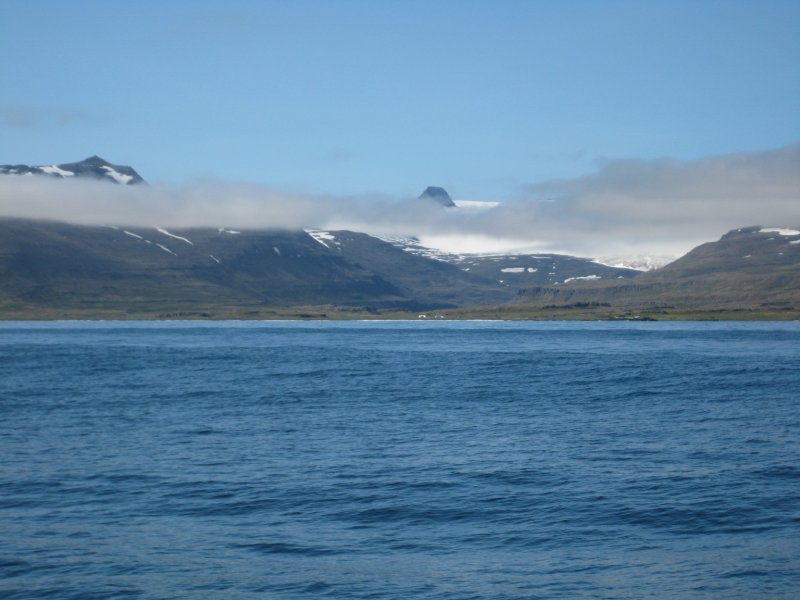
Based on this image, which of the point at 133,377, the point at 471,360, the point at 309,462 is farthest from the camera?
the point at 471,360

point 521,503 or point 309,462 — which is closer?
point 521,503

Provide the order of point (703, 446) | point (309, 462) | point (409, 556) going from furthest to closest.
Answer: point (703, 446) < point (309, 462) < point (409, 556)

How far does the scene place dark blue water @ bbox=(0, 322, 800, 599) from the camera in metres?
25.1

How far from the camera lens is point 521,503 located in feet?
108

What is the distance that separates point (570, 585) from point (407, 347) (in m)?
118

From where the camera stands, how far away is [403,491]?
3488cm

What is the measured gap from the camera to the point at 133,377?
86125 mm

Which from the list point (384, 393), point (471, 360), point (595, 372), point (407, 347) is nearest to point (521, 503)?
point (384, 393)

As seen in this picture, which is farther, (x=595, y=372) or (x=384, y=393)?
(x=595, y=372)

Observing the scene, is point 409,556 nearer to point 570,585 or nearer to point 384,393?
point 570,585

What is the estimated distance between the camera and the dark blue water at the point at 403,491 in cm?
2506

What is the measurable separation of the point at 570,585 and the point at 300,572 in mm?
7066

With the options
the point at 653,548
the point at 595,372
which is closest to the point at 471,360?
the point at 595,372

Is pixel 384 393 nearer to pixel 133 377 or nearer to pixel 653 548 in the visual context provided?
pixel 133 377
